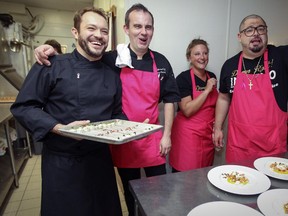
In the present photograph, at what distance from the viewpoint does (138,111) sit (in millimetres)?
1274

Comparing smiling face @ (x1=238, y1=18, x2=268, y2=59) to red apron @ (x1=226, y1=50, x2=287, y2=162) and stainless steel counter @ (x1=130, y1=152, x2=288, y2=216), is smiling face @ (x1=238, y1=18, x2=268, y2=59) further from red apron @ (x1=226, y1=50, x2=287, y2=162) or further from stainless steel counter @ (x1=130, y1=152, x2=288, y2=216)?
stainless steel counter @ (x1=130, y1=152, x2=288, y2=216)

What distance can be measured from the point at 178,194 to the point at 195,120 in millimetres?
920

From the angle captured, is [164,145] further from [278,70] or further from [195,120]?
[278,70]

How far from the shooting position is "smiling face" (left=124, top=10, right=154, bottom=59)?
1.22 metres

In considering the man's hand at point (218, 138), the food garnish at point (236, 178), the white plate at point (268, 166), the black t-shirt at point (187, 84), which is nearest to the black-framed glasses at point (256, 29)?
the black t-shirt at point (187, 84)

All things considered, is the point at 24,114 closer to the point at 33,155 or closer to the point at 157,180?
the point at 157,180

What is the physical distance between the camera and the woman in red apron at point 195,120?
1603 mm

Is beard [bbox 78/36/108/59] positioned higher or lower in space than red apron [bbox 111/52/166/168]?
higher

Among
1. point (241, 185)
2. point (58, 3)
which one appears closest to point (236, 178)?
point (241, 185)

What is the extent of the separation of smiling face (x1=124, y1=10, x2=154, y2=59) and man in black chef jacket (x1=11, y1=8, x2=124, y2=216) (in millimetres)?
199

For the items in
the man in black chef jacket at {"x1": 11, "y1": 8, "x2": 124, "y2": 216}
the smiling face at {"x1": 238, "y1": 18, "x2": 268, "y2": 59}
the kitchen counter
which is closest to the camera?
the man in black chef jacket at {"x1": 11, "y1": 8, "x2": 124, "y2": 216}

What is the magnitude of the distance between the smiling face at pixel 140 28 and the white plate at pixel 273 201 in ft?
3.09

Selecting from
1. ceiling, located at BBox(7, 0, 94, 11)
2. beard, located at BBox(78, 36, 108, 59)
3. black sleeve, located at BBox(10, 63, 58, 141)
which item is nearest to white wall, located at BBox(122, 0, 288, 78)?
beard, located at BBox(78, 36, 108, 59)

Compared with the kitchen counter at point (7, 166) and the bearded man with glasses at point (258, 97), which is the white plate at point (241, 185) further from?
the kitchen counter at point (7, 166)
